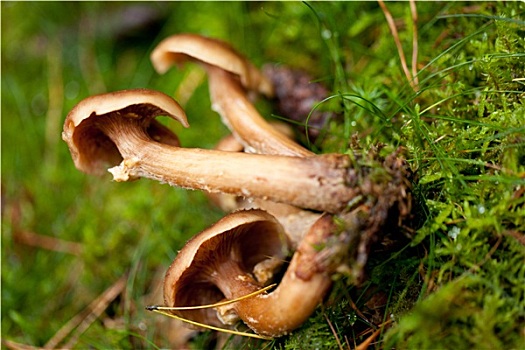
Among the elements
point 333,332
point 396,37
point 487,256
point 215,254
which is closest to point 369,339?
point 333,332

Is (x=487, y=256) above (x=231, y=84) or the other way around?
the other way around

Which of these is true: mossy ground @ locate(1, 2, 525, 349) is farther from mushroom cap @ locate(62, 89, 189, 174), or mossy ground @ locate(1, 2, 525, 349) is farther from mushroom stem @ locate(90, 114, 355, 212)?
mushroom cap @ locate(62, 89, 189, 174)

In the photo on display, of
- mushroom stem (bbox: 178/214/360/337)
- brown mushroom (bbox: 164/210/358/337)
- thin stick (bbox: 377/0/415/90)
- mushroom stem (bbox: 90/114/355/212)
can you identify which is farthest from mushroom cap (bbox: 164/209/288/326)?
thin stick (bbox: 377/0/415/90)

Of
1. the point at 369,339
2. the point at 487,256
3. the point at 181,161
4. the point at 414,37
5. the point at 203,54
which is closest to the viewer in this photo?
the point at 487,256

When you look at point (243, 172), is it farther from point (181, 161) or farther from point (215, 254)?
point (215, 254)

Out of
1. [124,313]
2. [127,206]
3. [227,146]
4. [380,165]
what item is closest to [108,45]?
[127,206]

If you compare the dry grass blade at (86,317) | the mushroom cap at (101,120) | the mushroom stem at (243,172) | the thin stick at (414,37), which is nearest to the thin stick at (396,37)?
the thin stick at (414,37)
